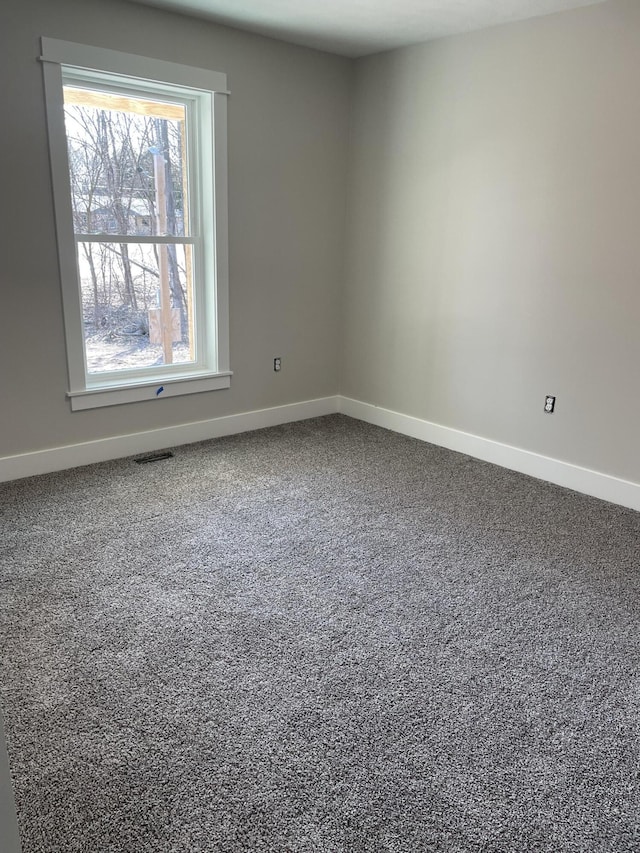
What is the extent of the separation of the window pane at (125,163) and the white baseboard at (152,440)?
3.98ft

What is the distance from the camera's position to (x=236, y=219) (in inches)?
153

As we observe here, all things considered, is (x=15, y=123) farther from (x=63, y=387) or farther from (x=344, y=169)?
(x=344, y=169)

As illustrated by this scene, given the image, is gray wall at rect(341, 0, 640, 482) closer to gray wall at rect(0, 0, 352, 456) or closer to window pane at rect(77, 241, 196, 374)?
gray wall at rect(0, 0, 352, 456)

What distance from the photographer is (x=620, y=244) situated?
307 centimetres

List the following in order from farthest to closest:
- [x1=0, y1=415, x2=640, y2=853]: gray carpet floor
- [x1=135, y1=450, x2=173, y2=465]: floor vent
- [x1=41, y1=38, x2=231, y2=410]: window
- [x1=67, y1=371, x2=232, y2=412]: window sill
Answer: [x1=135, y1=450, x2=173, y2=465]: floor vent < [x1=67, y1=371, x2=232, y2=412]: window sill < [x1=41, y1=38, x2=231, y2=410]: window < [x1=0, y1=415, x2=640, y2=853]: gray carpet floor

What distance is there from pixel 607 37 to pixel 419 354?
198 cm

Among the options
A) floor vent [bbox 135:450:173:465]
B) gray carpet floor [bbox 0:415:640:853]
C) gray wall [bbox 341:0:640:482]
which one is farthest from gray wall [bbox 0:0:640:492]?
gray carpet floor [bbox 0:415:640:853]

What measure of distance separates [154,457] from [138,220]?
1.41 m

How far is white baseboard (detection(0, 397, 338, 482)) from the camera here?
3389mm

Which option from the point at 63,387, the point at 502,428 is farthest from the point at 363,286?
the point at 63,387

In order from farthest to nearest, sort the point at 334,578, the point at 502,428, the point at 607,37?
1. the point at 502,428
2. the point at 607,37
3. the point at 334,578

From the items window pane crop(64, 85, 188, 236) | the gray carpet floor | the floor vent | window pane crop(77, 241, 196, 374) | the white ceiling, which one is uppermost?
the white ceiling

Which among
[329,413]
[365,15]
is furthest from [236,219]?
[329,413]

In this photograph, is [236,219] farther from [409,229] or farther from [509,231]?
[509,231]
